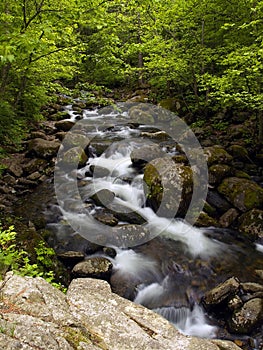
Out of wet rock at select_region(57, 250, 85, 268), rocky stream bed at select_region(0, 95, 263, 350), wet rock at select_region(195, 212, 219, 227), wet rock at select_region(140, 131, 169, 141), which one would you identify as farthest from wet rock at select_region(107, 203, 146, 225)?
wet rock at select_region(140, 131, 169, 141)

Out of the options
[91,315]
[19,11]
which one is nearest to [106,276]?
[91,315]

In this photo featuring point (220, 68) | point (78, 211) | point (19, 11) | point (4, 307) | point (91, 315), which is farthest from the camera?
point (220, 68)

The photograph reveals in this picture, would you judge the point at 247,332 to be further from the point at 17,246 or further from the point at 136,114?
the point at 136,114

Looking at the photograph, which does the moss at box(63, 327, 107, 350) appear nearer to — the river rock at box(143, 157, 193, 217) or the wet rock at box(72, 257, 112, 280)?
the wet rock at box(72, 257, 112, 280)

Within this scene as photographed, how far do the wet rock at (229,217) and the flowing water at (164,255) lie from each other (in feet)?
0.89

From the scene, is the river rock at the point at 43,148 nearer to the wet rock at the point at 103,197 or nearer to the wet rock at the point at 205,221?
the wet rock at the point at 103,197

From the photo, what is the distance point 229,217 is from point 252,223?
63cm

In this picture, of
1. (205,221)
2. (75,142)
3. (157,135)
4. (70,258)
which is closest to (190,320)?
(70,258)

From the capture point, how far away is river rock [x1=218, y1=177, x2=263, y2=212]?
7797mm

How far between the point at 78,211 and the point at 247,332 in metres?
5.30

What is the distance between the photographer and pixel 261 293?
505cm

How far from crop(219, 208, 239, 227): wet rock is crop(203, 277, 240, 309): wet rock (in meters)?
2.66

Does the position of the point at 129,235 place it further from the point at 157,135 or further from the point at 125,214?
the point at 157,135

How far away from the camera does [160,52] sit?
12258 mm
